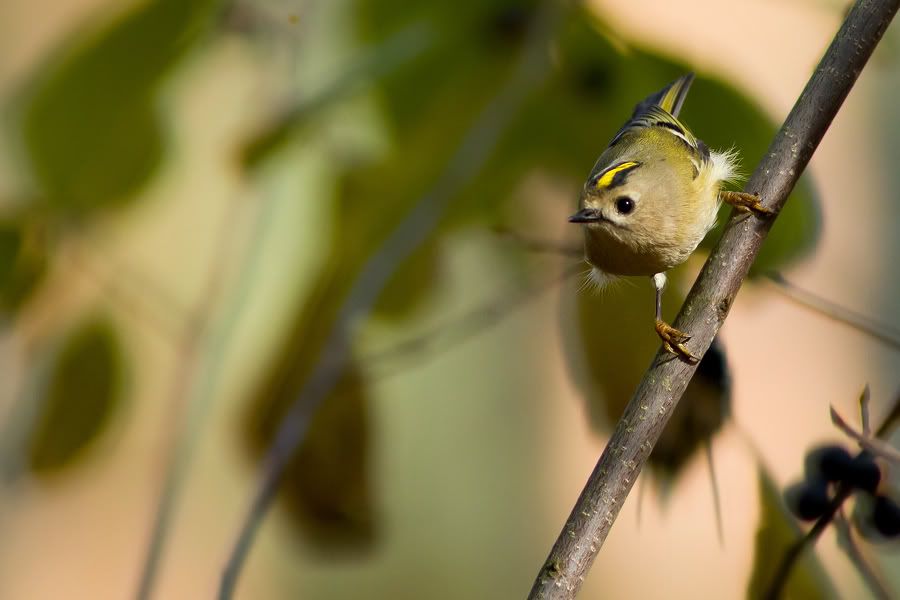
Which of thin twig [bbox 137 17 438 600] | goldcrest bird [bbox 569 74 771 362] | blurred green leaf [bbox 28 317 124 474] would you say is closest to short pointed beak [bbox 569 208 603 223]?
goldcrest bird [bbox 569 74 771 362]

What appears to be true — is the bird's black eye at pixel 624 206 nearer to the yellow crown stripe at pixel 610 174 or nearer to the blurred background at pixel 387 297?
the yellow crown stripe at pixel 610 174

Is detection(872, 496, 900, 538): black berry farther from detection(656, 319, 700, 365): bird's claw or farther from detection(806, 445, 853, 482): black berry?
detection(656, 319, 700, 365): bird's claw

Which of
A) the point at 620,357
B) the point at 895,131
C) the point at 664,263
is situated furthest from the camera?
the point at 895,131

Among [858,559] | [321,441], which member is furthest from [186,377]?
[858,559]

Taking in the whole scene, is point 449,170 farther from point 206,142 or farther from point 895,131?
point 895,131

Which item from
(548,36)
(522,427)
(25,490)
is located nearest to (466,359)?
(522,427)

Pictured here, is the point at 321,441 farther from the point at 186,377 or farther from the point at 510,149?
the point at 510,149
